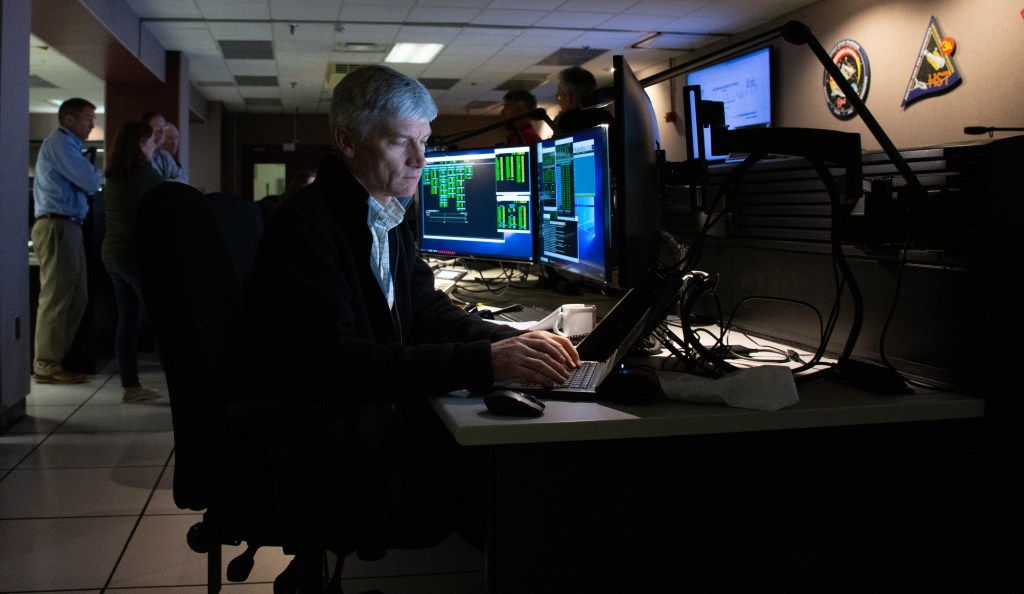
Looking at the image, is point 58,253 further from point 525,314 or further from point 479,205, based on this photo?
point 525,314

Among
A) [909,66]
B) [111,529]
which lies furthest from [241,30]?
[111,529]

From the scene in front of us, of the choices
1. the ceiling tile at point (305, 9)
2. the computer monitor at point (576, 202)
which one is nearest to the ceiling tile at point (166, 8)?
the ceiling tile at point (305, 9)

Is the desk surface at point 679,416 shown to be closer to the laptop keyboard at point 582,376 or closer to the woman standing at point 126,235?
the laptop keyboard at point 582,376

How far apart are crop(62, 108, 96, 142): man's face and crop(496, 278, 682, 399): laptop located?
A: 4.44m

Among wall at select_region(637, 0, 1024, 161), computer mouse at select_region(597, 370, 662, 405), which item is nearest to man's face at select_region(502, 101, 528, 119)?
wall at select_region(637, 0, 1024, 161)

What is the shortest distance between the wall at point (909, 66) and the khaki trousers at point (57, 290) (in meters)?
4.31

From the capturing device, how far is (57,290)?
4.53 metres

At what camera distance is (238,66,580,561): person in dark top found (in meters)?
1.29

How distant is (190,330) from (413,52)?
8076 millimetres

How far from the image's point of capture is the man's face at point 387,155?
1526mm

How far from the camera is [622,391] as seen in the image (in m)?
1.25

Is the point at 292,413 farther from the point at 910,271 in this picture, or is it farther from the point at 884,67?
the point at 884,67

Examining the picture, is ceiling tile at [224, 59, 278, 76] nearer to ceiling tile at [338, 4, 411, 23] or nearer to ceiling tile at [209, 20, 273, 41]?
ceiling tile at [209, 20, 273, 41]

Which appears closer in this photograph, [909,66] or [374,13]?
[909,66]
